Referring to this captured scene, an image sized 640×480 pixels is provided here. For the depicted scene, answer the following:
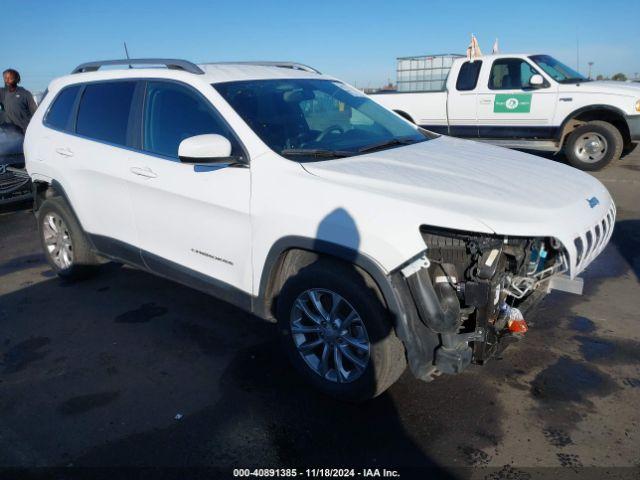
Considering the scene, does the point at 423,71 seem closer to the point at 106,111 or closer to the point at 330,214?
the point at 106,111

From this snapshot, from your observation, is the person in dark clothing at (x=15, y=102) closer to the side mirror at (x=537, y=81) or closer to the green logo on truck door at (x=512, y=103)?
the green logo on truck door at (x=512, y=103)

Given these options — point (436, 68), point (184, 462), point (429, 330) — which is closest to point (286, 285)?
point (429, 330)

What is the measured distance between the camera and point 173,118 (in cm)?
367

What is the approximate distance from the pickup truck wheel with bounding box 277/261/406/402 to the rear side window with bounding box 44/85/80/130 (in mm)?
2830

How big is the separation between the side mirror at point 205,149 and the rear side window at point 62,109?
2.11 m

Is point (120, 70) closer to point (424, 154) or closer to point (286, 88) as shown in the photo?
point (286, 88)

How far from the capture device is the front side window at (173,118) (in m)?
3.43

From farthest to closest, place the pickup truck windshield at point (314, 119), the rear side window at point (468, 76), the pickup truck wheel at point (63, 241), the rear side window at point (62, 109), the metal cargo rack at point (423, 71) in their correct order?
the metal cargo rack at point (423, 71), the rear side window at point (468, 76), the pickup truck wheel at point (63, 241), the rear side window at point (62, 109), the pickup truck windshield at point (314, 119)

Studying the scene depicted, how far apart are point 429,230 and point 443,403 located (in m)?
1.10

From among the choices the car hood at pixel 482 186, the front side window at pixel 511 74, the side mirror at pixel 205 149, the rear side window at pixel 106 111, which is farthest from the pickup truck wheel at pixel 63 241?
the front side window at pixel 511 74

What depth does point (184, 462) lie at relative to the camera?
2664 millimetres

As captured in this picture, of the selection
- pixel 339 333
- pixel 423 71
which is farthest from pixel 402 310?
pixel 423 71

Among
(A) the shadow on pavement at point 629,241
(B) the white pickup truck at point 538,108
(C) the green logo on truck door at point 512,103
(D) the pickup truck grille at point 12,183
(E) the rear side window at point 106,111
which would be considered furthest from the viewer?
(C) the green logo on truck door at point 512,103

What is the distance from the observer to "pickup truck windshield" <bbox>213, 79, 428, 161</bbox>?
3.32 metres
